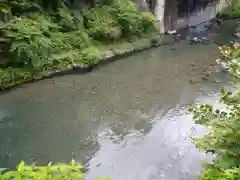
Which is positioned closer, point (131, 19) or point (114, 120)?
point (114, 120)

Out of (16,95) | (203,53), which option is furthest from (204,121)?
(203,53)

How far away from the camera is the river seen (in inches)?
251

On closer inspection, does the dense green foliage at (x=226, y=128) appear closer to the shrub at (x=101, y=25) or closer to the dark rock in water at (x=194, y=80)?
the dark rock in water at (x=194, y=80)

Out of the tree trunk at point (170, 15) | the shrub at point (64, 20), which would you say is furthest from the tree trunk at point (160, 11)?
the shrub at point (64, 20)

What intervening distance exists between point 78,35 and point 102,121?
447 centimetres

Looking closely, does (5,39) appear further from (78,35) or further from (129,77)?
(129,77)

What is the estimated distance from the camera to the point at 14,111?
788 centimetres

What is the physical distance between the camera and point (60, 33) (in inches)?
423

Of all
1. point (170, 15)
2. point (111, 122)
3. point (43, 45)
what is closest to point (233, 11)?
point (170, 15)

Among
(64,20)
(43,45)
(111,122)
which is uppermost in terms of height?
(64,20)

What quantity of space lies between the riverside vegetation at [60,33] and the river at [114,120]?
1.88 feet

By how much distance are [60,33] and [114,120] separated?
170 inches

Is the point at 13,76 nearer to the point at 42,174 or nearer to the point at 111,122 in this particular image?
the point at 111,122

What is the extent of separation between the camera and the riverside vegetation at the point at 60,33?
9.16 meters
